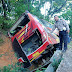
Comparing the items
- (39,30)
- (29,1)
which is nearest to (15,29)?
(39,30)

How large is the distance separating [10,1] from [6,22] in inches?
67.2

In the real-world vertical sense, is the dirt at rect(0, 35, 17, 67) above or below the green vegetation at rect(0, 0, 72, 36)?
below

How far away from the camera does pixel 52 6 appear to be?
13594mm

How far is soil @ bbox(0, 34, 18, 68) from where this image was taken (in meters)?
4.90

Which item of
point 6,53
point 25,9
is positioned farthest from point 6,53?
point 25,9

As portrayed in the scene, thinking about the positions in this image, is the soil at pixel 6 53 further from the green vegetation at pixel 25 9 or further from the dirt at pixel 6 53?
the green vegetation at pixel 25 9

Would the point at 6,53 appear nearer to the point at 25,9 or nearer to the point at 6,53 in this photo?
the point at 6,53

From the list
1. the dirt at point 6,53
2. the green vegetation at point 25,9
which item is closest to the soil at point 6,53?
the dirt at point 6,53

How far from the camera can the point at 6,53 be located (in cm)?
570

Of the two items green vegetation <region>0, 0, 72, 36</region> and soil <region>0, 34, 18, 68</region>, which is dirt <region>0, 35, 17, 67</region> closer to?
soil <region>0, 34, 18, 68</region>

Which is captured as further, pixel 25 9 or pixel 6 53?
pixel 25 9

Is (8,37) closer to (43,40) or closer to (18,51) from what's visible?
(18,51)

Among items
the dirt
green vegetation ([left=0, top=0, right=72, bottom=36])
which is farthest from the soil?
green vegetation ([left=0, top=0, right=72, bottom=36])

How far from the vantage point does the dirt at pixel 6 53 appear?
4.90 metres
